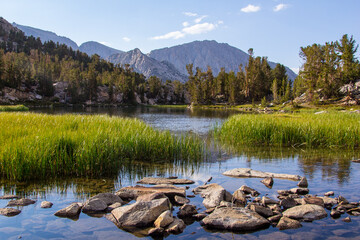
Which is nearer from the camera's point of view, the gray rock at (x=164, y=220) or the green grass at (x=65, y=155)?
the gray rock at (x=164, y=220)

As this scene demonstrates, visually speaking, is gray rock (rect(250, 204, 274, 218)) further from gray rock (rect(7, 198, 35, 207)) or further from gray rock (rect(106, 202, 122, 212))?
gray rock (rect(7, 198, 35, 207))

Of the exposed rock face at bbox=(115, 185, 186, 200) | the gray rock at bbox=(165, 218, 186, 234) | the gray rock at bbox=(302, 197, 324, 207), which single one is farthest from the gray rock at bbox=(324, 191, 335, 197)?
the gray rock at bbox=(165, 218, 186, 234)

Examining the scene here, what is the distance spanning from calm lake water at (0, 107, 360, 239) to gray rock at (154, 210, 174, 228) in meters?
0.37

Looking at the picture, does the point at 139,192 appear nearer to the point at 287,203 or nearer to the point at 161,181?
the point at 161,181

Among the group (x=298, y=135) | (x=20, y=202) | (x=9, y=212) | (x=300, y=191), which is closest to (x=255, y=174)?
(x=300, y=191)

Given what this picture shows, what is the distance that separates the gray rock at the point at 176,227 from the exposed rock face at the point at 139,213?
1.68 feet

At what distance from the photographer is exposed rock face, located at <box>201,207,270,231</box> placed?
6059 mm

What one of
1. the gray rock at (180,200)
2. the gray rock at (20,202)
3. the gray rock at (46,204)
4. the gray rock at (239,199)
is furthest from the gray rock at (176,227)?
the gray rock at (20,202)

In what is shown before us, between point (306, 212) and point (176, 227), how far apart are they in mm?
3535

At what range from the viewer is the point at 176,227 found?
589 centimetres

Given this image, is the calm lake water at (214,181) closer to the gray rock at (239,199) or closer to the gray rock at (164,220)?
the gray rock at (164,220)

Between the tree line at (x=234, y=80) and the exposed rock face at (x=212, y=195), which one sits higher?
the tree line at (x=234, y=80)

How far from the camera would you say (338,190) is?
9.07 m

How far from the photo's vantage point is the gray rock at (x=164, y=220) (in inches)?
234
